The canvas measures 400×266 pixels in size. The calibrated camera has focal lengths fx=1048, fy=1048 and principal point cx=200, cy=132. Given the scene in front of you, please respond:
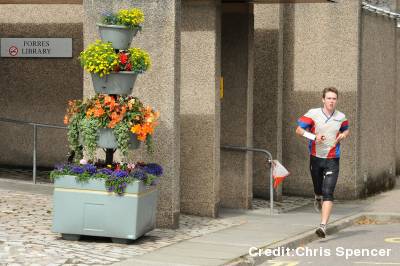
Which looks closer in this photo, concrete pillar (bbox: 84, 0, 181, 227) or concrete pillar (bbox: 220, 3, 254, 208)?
concrete pillar (bbox: 84, 0, 181, 227)

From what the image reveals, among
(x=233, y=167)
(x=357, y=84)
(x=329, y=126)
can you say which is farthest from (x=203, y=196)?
(x=357, y=84)

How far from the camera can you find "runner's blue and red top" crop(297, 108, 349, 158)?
13.9 metres

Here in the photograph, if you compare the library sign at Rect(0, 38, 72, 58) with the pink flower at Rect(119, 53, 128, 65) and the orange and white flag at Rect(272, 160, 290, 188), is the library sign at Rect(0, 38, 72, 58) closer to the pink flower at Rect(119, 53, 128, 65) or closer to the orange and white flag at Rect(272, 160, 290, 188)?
the orange and white flag at Rect(272, 160, 290, 188)

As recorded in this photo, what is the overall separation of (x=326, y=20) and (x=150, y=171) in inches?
286

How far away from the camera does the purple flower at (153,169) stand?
12.9 m

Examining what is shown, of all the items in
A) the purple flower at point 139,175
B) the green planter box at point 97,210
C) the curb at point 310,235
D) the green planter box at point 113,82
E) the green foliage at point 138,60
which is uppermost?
the green foliage at point 138,60

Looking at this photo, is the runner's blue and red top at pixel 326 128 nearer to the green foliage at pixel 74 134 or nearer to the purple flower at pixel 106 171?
the purple flower at pixel 106 171

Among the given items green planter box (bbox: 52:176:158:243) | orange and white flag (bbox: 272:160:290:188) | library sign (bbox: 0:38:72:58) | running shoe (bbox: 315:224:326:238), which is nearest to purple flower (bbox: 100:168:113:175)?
green planter box (bbox: 52:176:158:243)

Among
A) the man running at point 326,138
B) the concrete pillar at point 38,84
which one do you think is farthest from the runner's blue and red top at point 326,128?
the concrete pillar at point 38,84

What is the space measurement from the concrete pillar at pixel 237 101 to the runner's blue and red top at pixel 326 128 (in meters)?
2.84

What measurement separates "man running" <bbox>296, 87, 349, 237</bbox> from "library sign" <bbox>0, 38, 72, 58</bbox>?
758 centimetres

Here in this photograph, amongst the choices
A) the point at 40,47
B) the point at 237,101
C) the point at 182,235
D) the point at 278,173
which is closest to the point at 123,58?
the point at 182,235

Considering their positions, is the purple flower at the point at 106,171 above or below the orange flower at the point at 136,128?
below

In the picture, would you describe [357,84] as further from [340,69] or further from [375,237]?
[375,237]
